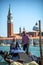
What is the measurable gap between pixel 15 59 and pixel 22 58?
0.29 ft

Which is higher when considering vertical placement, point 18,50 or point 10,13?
point 10,13

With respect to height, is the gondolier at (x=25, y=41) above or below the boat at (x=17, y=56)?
above

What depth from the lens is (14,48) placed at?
3.24m

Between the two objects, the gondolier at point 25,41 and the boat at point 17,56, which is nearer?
the boat at point 17,56

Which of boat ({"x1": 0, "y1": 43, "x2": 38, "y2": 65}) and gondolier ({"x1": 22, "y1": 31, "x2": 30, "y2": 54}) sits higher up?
gondolier ({"x1": 22, "y1": 31, "x2": 30, "y2": 54})

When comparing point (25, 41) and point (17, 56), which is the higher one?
point (25, 41)

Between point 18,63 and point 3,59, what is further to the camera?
point 3,59

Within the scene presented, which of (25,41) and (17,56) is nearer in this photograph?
(17,56)

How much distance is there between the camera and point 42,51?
3.04m

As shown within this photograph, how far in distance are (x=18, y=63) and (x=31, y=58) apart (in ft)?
0.86

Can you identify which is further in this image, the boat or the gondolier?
the gondolier

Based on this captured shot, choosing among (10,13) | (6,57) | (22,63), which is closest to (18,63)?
(22,63)

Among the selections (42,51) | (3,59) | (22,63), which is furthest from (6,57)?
(42,51)

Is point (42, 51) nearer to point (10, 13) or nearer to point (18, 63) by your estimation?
point (18, 63)
